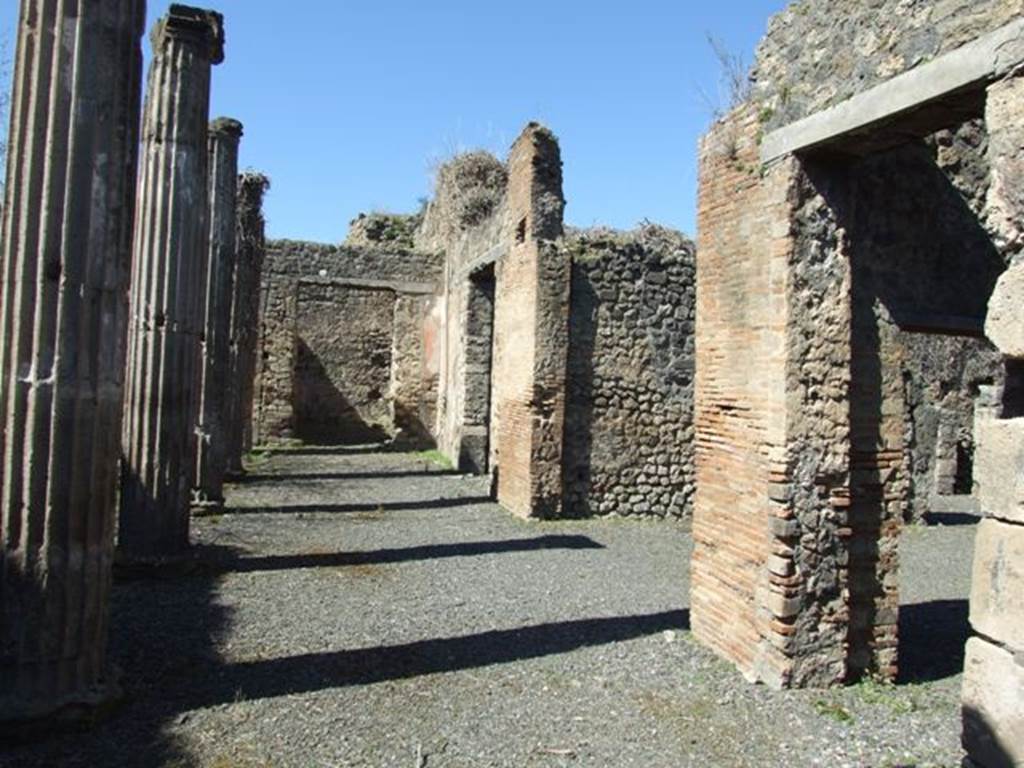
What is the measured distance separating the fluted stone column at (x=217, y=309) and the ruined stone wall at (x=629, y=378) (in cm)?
448

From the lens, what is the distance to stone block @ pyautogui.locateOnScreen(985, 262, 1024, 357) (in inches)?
104

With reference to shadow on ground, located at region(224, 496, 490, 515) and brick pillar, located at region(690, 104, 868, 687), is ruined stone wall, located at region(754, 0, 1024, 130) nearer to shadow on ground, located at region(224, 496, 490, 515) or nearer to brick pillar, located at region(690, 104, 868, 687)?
brick pillar, located at region(690, 104, 868, 687)

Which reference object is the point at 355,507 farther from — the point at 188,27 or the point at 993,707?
the point at 993,707

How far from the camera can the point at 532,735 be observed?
4262mm

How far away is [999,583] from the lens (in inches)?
105

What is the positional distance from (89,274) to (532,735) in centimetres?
319

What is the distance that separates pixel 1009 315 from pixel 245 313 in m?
14.4

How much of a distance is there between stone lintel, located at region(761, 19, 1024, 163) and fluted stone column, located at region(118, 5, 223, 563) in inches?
199

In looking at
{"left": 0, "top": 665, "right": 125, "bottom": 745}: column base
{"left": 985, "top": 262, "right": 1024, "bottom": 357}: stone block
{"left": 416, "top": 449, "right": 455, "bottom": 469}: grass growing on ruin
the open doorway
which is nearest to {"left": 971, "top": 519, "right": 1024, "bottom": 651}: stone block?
{"left": 985, "top": 262, "right": 1024, "bottom": 357}: stone block

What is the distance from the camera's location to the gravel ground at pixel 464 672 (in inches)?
160

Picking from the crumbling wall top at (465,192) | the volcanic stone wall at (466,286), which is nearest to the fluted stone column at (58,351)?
the volcanic stone wall at (466,286)

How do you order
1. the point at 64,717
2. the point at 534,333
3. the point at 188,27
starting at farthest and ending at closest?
the point at 534,333 < the point at 188,27 < the point at 64,717

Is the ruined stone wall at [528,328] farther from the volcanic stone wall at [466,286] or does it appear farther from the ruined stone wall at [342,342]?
the ruined stone wall at [342,342]

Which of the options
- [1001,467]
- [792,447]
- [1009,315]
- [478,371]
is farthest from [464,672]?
[478,371]
